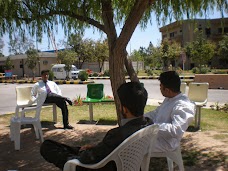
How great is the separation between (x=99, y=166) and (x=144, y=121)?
55cm

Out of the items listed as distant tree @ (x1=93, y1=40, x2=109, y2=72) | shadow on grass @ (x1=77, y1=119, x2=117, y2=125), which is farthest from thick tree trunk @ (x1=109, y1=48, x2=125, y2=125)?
distant tree @ (x1=93, y1=40, x2=109, y2=72)

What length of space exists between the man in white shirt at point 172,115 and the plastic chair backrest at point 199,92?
14.1 feet

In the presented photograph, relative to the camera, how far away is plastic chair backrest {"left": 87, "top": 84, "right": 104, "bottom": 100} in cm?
891

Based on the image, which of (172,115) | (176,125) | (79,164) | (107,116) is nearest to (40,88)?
(107,116)

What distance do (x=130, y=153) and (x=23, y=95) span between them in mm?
6035

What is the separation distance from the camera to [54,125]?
7.66 m

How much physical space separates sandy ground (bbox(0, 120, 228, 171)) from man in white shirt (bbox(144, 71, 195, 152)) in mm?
1259

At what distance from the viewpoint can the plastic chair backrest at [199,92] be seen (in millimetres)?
7598

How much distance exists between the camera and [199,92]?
7.71 meters

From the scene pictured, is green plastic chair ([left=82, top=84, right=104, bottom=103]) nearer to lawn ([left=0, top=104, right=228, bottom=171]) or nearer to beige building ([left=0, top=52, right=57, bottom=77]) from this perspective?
lawn ([left=0, top=104, right=228, bottom=171])

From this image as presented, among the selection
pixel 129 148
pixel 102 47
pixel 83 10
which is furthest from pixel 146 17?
pixel 102 47

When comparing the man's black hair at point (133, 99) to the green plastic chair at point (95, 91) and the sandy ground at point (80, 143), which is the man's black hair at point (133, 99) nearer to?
the sandy ground at point (80, 143)

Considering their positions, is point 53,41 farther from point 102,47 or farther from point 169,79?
point 102,47

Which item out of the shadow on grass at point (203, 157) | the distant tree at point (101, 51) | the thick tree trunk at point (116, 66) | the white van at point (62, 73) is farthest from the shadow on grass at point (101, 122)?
the distant tree at point (101, 51)
